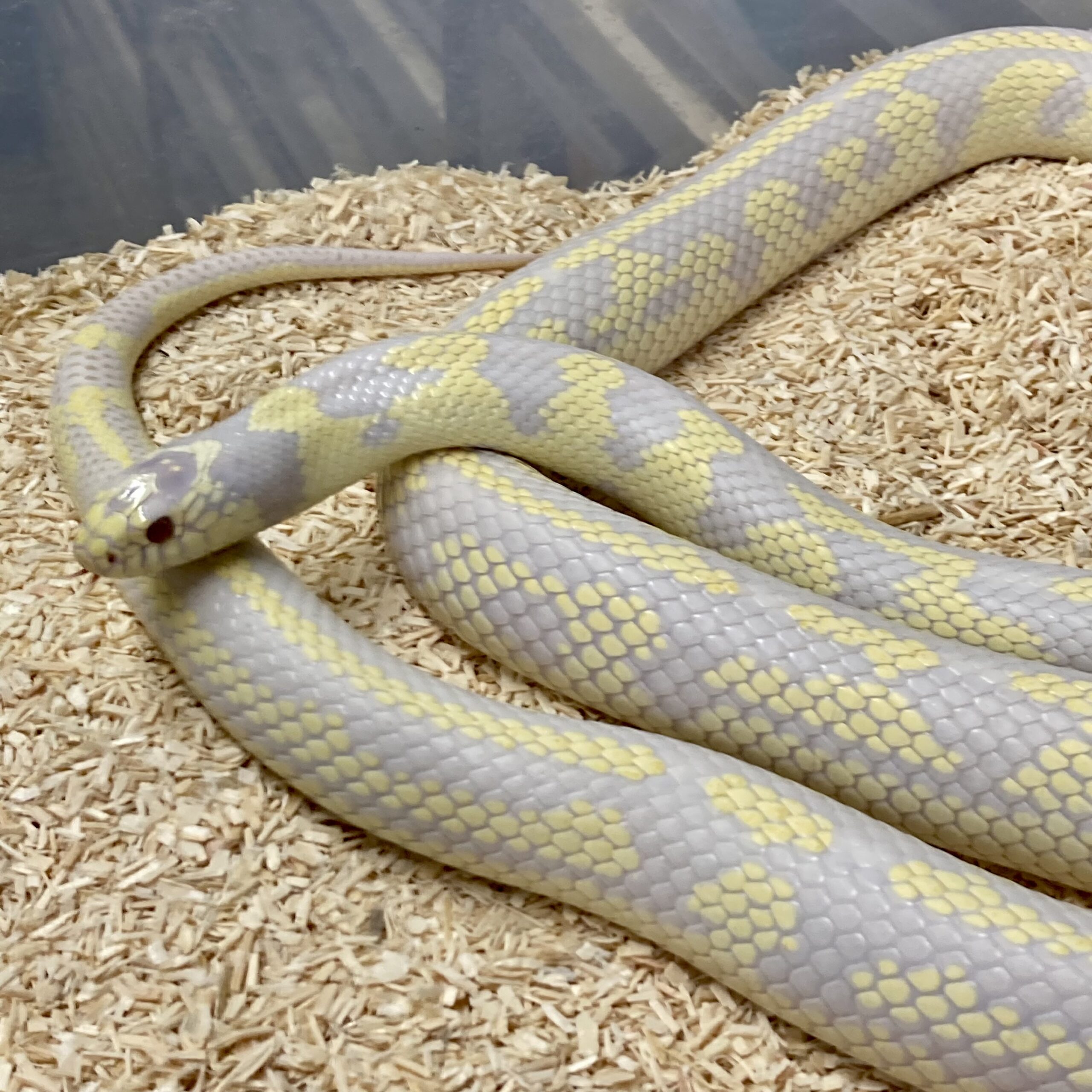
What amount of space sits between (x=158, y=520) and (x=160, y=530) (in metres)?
0.03

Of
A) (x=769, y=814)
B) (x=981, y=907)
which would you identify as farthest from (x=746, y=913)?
(x=981, y=907)

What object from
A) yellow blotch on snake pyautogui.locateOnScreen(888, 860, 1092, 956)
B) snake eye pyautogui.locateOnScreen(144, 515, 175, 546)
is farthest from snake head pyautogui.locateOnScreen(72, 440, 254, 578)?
yellow blotch on snake pyautogui.locateOnScreen(888, 860, 1092, 956)

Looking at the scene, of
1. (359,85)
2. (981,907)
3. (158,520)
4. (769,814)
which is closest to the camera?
(981,907)

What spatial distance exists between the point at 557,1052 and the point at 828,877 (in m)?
0.65

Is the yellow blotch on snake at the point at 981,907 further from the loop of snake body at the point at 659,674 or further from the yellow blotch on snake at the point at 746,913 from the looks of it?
the yellow blotch on snake at the point at 746,913

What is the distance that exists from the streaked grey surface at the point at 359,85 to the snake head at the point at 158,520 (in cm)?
168

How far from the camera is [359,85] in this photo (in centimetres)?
372

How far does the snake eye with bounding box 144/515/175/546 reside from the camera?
227 centimetres

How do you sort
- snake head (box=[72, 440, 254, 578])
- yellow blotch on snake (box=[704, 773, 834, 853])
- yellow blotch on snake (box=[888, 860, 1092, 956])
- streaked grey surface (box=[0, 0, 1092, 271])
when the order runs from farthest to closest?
streaked grey surface (box=[0, 0, 1092, 271]) < snake head (box=[72, 440, 254, 578]) < yellow blotch on snake (box=[704, 773, 834, 853]) < yellow blotch on snake (box=[888, 860, 1092, 956])

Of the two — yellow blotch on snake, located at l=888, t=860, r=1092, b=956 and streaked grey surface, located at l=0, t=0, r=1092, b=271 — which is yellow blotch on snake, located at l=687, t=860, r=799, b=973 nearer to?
yellow blotch on snake, located at l=888, t=860, r=1092, b=956

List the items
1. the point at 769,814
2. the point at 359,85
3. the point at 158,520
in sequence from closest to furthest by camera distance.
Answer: the point at 769,814 < the point at 158,520 < the point at 359,85

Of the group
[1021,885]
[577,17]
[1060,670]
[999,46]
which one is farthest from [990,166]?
[1021,885]

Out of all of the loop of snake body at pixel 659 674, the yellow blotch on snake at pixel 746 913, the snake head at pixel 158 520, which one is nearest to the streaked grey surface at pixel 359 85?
the loop of snake body at pixel 659 674

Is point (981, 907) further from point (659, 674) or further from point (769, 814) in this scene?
point (659, 674)
